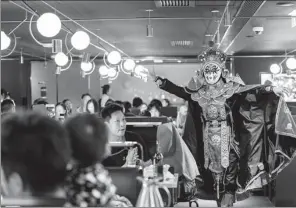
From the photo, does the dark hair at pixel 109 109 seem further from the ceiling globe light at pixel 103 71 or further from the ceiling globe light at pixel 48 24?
the ceiling globe light at pixel 103 71

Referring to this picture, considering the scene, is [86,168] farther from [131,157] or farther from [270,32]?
[270,32]

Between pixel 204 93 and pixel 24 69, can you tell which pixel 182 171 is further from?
pixel 24 69

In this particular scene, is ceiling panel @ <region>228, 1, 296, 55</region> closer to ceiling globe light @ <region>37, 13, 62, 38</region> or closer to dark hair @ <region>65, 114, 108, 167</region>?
ceiling globe light @ <region>37, 13, 62, 38</region>

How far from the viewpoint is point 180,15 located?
30.7ft

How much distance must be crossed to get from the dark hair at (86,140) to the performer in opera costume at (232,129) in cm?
334

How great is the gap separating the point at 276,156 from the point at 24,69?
15851mm

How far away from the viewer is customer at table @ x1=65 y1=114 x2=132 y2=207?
6.60ft

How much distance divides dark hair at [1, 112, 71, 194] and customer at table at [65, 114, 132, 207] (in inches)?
5.8

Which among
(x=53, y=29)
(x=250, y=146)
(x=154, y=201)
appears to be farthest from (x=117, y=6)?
(x=154, y=201)

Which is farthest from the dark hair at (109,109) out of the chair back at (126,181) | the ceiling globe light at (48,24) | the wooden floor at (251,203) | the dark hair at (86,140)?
the wooden floor at (251,203)

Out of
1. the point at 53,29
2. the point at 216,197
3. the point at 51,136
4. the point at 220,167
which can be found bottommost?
the point at 216,197

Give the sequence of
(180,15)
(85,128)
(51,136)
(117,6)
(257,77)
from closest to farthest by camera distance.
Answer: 1. (51,136)
2. (85,128)
3. (117,6)
4. (180,15)
5. (257,77)

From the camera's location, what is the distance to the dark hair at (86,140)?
201 cm

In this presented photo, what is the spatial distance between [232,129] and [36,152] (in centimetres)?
390
